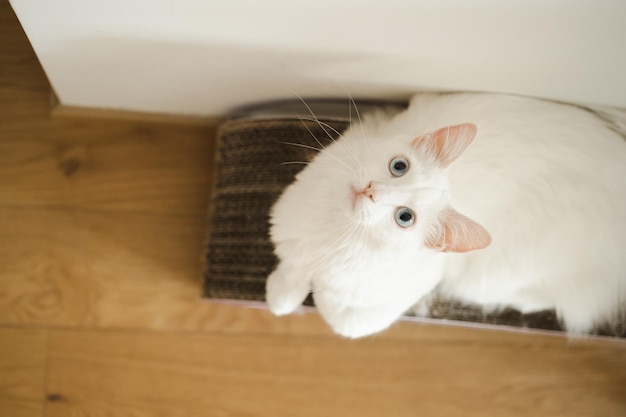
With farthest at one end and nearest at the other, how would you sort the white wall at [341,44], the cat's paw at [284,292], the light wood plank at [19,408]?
1. the light wood plank at [19,408]
2. the cat's paw at [284,292]
3. the white wall at [341,44]

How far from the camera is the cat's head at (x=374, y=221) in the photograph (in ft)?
2.52

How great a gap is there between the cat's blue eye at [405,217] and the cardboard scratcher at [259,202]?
0.32 m

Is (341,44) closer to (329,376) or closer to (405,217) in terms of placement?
(405,217)

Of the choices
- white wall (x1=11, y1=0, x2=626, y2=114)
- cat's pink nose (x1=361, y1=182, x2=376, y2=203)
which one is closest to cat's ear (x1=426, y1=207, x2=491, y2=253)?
cat's pink nose (x1=361, y1=182, x2=376, y2=203)

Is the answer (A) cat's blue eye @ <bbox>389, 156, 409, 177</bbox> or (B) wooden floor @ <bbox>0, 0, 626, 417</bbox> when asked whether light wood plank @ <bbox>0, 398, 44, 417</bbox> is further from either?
(A) cat's blue eye @ <bbox>389, 156, 409, 177</bbox>

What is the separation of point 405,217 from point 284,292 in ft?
1.06

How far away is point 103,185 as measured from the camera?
1220 millimetres

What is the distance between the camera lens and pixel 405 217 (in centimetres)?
78

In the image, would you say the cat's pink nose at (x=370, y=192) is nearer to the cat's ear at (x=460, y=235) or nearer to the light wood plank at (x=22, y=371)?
the cat's ear at (x=460, y=235)

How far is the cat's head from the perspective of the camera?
30.3 inches

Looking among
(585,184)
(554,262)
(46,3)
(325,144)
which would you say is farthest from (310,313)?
(46,3)

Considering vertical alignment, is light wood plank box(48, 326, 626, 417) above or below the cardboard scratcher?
below

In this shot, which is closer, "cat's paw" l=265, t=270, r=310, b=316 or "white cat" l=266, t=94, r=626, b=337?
"white cat" l=266, t=94, r=626, b=337

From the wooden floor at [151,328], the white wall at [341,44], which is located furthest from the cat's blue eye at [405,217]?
the wooden floor at [151,328]
